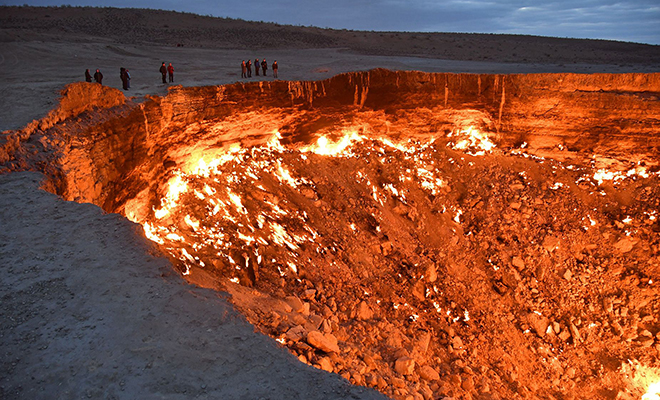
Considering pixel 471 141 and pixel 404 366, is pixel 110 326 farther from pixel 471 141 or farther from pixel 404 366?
pixel 471 141

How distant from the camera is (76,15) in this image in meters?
33.8

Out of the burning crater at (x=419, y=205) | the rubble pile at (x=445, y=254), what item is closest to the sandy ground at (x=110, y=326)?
the burning crater at (x=419, y=205)

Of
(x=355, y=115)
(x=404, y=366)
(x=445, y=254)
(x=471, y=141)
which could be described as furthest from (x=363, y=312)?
(x=471, y=141)

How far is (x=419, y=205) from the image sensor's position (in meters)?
11.3

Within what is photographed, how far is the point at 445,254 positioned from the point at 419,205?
1668 millimetres

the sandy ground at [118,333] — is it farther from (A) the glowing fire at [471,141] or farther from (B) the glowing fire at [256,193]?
(A) the glowing fire at [471,141]

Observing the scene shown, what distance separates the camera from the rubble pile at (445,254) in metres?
7.61

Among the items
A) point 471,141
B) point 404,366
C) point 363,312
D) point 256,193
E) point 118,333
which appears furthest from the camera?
point 471,141

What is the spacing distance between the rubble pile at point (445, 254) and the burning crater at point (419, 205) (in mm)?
44

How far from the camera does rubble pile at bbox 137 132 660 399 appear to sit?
7609 millimetres

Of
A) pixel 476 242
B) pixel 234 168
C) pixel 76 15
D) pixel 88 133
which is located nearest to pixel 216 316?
pixel 88 133

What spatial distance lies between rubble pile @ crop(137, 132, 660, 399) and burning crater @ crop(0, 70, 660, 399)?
0.04m

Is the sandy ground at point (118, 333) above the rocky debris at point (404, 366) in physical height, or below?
above

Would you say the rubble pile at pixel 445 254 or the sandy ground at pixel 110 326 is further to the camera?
the rubble pile at pixel 445 254
